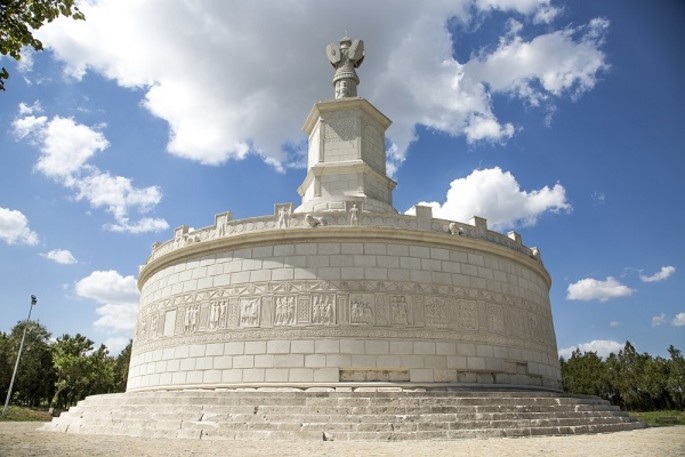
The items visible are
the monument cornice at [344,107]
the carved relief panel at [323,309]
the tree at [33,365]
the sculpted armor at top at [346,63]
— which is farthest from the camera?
the tree at [33,365]

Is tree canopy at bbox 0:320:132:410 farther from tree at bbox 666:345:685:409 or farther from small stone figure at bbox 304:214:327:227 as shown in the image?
tree at bbox 666:345:685:409

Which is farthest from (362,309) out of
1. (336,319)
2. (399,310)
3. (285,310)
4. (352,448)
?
(352,448)

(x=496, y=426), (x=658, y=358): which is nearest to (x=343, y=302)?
(x=496, y=426)

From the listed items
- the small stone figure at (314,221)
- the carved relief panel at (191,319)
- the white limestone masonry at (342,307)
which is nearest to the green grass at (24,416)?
the white limestone masonry at (342,307)

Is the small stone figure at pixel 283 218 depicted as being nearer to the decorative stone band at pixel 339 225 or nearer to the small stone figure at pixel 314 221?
the decorative stone band at pixel 339 225

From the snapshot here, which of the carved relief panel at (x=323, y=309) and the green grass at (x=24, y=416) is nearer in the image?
the carved relief panel at (x=323, y=309)

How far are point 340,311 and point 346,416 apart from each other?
4.34 m

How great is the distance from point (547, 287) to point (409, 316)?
1011 cm

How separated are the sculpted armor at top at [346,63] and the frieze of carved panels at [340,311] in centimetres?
1249

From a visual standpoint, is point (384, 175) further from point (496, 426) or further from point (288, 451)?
point (288, 451)

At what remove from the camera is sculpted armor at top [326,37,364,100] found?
25406mm

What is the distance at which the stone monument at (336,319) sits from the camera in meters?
15.0

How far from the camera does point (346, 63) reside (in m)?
26.1

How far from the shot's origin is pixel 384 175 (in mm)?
24188
